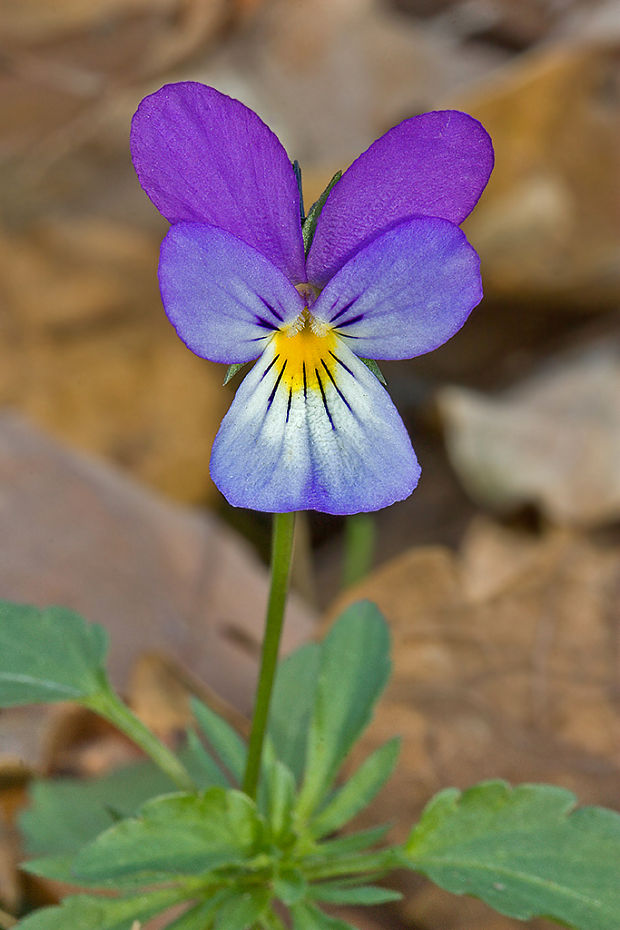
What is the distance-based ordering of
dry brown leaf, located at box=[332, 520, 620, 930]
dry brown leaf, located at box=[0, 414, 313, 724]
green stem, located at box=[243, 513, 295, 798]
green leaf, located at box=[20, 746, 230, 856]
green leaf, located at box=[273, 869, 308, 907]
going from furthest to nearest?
dry brown leaf, located at box=[0, 414, 313, 724] → dry brown leaf, located at box=[332, 520, 620, 930] → green leaf, located at box=[20, 746, 230, 856] → green leaf, located at box=[273, 869, 308, 907] → green stem, located at box=[243, 513, 295, 798]

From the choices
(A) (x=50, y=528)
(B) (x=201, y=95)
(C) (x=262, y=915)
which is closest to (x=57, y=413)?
(A) (x=50, y=528)

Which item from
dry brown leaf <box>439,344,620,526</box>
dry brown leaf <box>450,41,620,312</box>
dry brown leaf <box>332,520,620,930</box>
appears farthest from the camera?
dry brown leaf <box>450,41,620,312</box>

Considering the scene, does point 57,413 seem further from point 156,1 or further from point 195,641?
point 156,1

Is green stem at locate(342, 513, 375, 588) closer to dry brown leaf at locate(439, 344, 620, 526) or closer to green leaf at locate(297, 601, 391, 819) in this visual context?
dry brown leaf at locate(439, 344, 620, 526)

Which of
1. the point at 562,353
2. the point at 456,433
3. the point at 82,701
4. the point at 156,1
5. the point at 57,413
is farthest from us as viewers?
the point at 156,1

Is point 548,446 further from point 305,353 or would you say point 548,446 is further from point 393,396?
point 305,353

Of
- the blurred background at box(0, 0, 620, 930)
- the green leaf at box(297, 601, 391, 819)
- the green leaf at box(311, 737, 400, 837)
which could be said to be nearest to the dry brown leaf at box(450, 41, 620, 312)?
the blurred background at box(0, 0, 620, 930)
